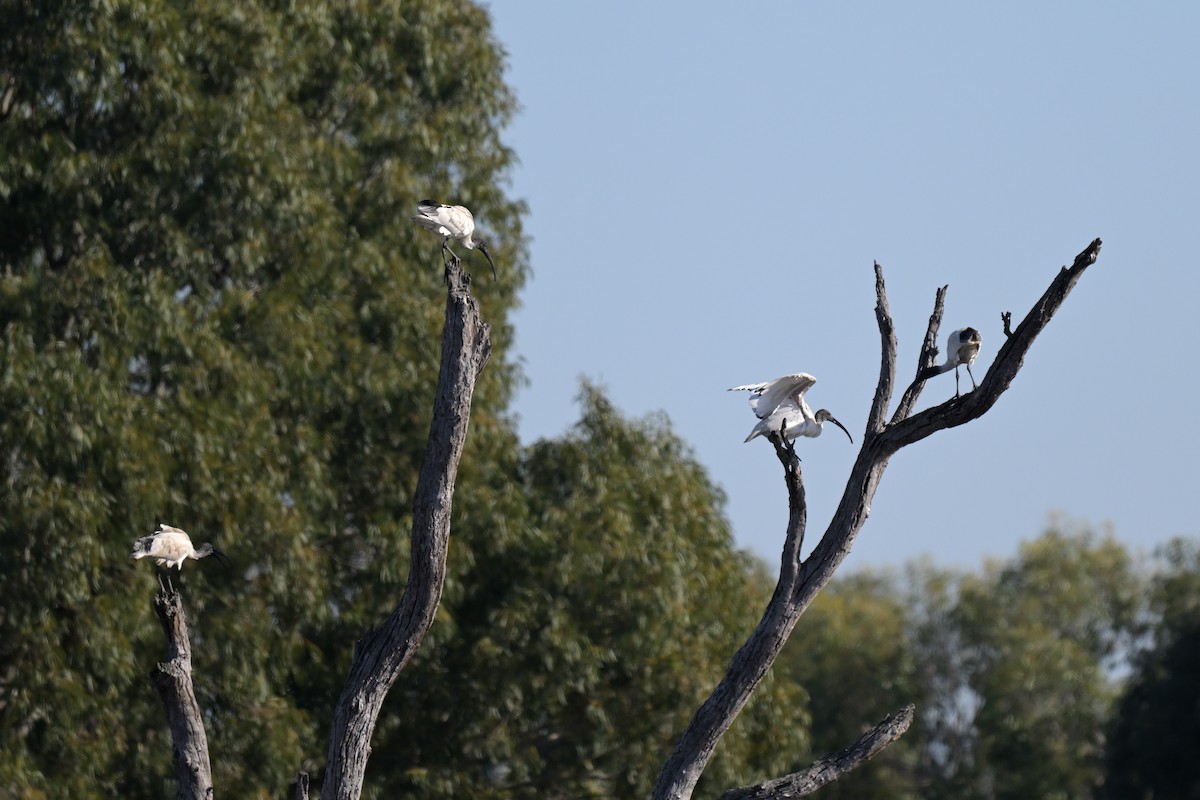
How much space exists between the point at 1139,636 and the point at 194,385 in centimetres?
2412

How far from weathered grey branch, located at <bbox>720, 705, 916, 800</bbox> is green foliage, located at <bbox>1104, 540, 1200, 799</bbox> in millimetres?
22819

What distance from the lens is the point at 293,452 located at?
49.9 feet

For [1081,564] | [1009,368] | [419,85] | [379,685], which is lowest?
[379,685]

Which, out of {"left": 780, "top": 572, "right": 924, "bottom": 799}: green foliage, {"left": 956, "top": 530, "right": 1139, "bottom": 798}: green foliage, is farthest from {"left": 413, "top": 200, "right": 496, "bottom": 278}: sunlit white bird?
{"left": 780, "top": 572, "right": 924, "bottom": 799}: green foliage

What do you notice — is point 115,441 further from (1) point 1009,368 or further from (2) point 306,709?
(1) point 1009,368

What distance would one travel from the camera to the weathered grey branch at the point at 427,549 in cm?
728

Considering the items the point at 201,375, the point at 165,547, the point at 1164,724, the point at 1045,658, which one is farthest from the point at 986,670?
the point at 165,547

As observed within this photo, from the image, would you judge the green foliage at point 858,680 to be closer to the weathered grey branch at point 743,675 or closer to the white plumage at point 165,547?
the white plumage at point 165,547

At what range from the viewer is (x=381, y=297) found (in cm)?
1623

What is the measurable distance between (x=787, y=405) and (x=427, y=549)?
152 centimetres

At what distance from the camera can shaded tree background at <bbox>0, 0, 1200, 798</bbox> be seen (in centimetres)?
1362

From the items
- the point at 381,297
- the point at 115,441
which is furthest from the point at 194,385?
the point at 381,297

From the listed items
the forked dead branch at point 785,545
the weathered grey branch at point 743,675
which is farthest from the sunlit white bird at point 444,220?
the weathered grey branch at point 743,675

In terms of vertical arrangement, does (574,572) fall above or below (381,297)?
below
